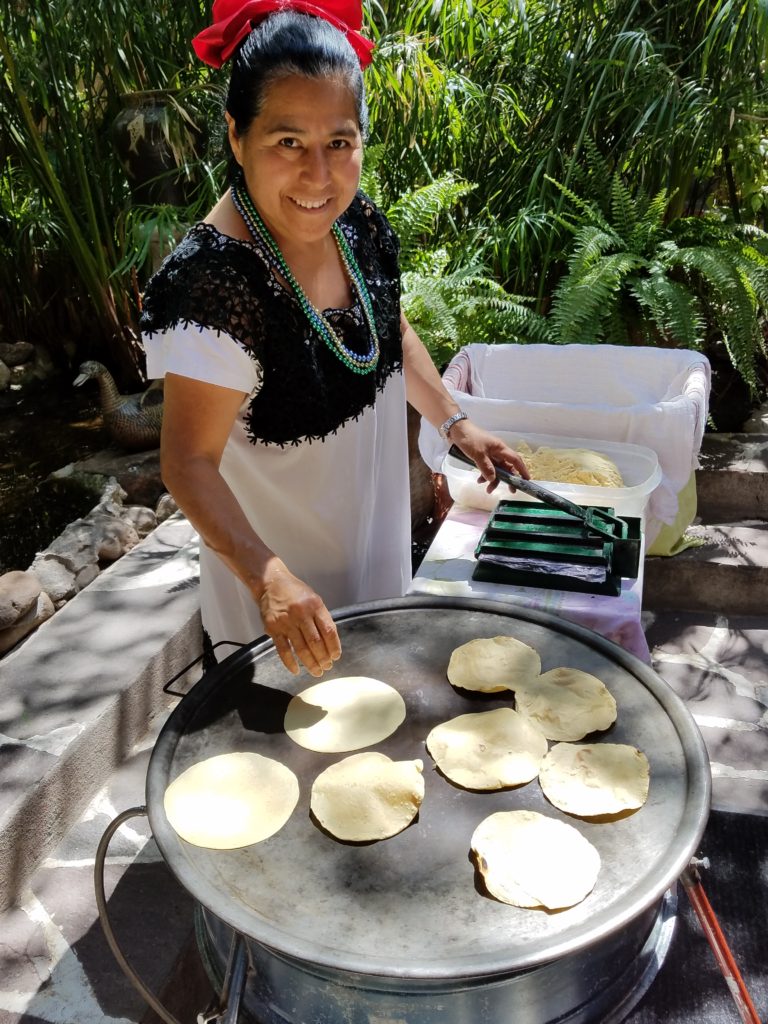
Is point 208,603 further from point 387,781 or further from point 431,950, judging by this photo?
point 431,950

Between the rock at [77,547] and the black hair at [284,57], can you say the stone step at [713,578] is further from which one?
the black hair at [284,57]

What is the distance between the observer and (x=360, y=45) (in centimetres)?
131

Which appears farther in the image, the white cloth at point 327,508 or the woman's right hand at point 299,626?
the white cloth at point 327,508

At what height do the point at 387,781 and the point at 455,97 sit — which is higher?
the point at 455,97

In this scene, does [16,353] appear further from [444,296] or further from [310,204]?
[310,204]

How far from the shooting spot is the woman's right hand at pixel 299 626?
1.14 m

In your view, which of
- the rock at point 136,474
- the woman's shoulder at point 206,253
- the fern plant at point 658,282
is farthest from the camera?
the rock at point 136,474

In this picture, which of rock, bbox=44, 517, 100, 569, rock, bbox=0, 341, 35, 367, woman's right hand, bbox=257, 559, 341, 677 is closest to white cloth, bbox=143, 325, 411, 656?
woman's right hand, bbox=257, 559, 341, 677

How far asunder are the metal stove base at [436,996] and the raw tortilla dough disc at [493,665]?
1.32 ft

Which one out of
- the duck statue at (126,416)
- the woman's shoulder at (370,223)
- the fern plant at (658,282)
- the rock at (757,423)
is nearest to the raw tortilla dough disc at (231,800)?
the woman's shoulder at (370,223)

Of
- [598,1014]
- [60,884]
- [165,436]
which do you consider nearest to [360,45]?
[165,436]

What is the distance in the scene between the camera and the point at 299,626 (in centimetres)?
114

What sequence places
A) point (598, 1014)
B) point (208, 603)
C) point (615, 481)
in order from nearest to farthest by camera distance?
point (598, 1014) < point (208, 603) < point (615, 481)

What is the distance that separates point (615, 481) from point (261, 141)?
1.37 m
